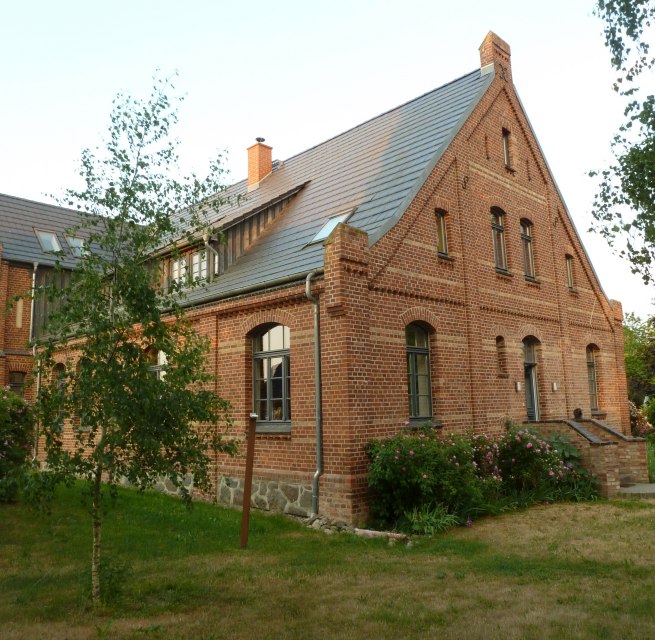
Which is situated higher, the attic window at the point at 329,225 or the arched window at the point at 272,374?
the attic window at the point at 329,225

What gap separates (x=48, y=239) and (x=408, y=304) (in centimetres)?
1723

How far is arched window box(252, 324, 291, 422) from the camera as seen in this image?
12.3 metres

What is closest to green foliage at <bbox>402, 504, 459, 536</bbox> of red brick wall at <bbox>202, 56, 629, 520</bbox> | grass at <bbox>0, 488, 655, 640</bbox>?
grass at <bbox>0, 488, 655, 640</bbox>

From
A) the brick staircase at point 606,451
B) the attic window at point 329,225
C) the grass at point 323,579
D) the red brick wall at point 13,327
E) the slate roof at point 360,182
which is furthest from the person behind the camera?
the red brick wall at point 13,327

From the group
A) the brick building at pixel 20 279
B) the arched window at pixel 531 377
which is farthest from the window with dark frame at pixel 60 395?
the brick building at pixel 20 279

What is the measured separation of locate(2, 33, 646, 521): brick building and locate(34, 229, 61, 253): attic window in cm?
864

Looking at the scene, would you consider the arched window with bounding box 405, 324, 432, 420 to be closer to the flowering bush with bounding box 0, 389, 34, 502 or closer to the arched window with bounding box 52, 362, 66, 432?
the flowering bush with bounding box 0, 389, 34, 502

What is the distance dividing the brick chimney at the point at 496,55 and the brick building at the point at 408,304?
60 millimetres

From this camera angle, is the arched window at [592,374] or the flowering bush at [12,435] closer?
the flowering bush at [12,435]

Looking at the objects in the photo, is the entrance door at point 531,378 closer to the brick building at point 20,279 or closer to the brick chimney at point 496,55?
the brick chimney at point 496,55

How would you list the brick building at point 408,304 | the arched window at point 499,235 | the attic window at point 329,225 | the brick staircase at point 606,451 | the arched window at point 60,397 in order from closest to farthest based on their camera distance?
1. the arched window at point 60,397
2. the brick building at point 408,304
3. the attic window at point 329,225
4. the brick staircase at point 606,451
5. the arched window at point 499,235

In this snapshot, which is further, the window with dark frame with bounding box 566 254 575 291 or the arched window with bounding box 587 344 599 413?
the arched window with bounding box 587 344 599 413

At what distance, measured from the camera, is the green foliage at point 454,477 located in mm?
10180

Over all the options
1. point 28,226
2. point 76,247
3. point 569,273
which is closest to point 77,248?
point 76,247
